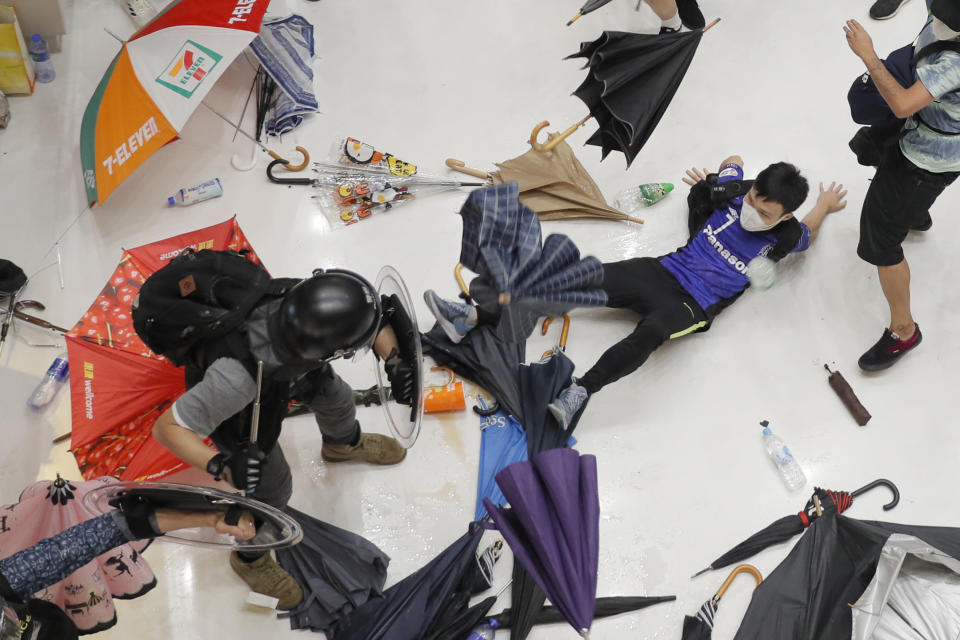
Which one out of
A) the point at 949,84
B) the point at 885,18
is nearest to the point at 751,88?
the point at 885,18

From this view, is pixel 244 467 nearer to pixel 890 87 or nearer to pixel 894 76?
pixel 890 87

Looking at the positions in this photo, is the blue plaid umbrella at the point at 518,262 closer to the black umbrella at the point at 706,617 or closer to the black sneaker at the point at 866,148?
the black umbrella at the point at 706,617

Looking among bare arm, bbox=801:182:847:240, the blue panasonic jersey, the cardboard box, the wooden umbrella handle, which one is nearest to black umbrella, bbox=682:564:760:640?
the blue panasonic jersey

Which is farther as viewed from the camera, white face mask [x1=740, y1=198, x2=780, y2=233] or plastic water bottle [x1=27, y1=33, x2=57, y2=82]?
plastic water bottle [x1=27, y1=33, x2=57, y2=82]

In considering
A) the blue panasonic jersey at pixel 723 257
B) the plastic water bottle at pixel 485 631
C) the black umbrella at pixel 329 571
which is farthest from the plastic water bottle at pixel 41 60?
the plastic water bottle at pixel 485 631

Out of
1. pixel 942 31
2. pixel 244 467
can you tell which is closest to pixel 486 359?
pixel 244 467

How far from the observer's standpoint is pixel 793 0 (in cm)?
412

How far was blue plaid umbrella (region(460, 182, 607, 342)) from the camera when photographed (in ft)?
7.91

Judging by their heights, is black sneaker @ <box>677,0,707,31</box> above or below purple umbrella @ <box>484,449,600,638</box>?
above

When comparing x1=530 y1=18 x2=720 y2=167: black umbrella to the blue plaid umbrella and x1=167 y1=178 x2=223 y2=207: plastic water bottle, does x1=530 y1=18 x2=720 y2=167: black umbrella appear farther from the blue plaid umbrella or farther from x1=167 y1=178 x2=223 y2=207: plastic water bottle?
x1=167 y1=178 x2=223 y2=207: plastic water bottle

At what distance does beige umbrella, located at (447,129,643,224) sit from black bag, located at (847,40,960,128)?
945 millimetres

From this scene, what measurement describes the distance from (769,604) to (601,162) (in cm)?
198

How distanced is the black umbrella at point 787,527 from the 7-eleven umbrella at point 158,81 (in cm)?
258

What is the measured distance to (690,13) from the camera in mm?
3746
